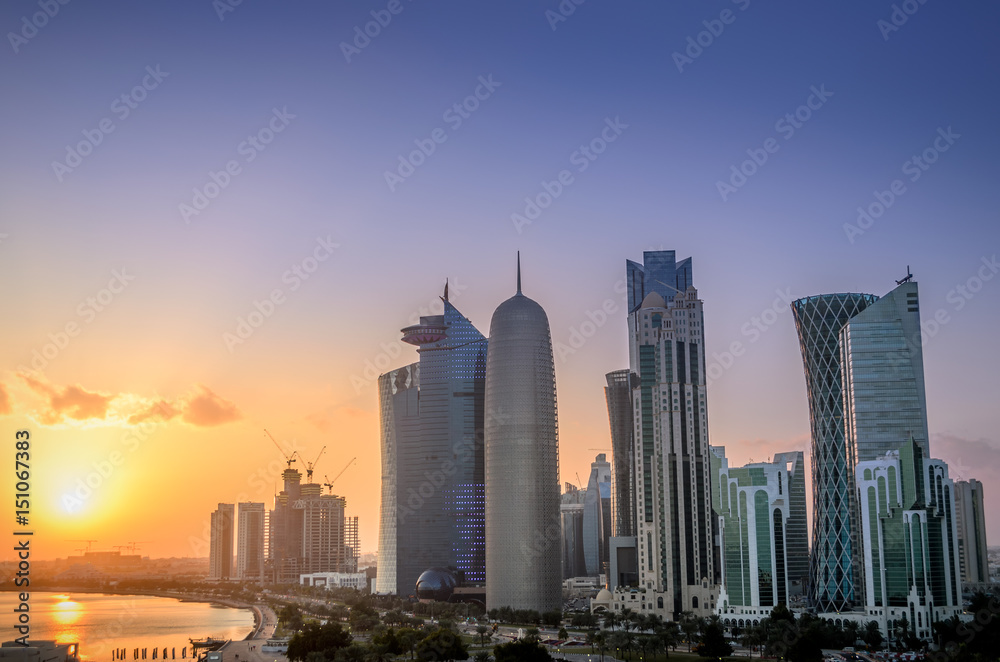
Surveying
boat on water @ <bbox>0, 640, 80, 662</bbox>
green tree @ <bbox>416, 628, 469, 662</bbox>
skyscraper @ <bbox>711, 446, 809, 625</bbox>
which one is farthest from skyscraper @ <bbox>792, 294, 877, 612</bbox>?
boat on water @ <bbox>0, 640, 80, 662</bbox>

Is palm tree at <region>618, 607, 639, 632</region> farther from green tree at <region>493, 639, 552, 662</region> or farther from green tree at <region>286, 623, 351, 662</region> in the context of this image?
green tree at <region>286, 623, 351, 662</region>

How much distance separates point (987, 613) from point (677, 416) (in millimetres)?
65175

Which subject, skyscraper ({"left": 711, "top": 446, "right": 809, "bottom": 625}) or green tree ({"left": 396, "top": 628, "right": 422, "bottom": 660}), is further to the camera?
skyscraper ({"left": 711, "top": 446, "right": 809, "bottom": 625})

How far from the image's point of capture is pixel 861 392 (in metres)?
194

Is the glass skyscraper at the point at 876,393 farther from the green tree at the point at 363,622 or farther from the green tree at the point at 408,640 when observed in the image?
the green tree at the point at 408,640

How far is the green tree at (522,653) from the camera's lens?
118m

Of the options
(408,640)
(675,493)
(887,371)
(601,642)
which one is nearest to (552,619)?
(675,493)

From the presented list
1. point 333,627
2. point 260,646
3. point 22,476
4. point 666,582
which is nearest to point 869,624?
point 666,582

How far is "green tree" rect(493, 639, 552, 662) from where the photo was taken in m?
118

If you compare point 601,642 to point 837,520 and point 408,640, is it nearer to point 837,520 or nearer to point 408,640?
point 408,640

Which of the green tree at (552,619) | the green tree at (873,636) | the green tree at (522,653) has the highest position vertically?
the green tree at (522,653)

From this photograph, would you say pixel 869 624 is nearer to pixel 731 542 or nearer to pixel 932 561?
pixel 932 561

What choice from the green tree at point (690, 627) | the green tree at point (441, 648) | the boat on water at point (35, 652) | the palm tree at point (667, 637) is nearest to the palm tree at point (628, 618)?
the green tree at point (690, 627)

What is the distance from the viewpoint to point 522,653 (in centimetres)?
11856
